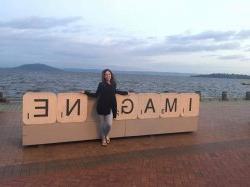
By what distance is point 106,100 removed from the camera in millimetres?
8680

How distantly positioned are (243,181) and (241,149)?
7.90 feet

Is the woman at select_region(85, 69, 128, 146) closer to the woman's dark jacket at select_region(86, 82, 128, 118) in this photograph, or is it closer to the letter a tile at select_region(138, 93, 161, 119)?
the woman's dark jacket at select_region(86, 82, 128, 118)

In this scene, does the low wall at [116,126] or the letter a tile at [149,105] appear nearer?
the low wall at [116,126]

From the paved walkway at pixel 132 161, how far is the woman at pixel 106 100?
517 mm

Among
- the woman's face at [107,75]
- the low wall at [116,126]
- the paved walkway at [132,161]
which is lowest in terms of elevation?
the paved walkway at [132,161]

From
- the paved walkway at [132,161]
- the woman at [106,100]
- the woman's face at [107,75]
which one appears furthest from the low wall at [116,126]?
the woman's face at [107,75]

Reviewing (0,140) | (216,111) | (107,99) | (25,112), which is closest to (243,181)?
(107,99)

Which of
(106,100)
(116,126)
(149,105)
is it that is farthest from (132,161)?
(149,105)

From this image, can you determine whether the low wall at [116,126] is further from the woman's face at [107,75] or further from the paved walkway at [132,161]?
the woman's face at [107,75]

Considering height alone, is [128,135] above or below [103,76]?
below

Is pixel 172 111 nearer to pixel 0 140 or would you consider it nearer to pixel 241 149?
pixel 241 149

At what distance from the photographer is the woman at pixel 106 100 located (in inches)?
341

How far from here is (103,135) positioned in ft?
29.5

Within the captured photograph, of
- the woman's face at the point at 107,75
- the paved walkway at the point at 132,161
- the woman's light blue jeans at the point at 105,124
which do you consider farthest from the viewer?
the woman's light blue jeans at the point at 105,124
